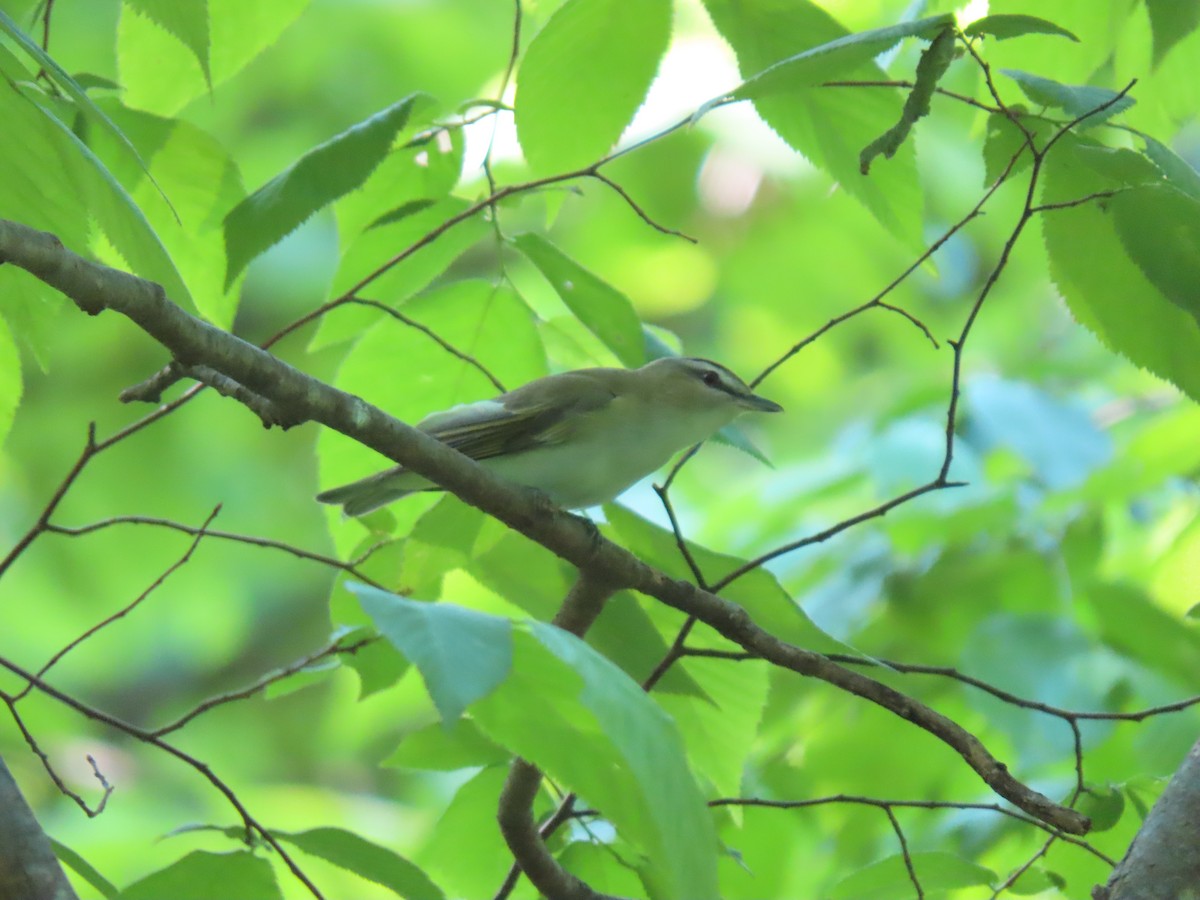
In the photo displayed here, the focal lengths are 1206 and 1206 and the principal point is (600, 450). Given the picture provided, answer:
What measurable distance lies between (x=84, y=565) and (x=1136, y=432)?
517 cm

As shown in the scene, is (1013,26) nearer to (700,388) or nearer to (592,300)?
(592,300)

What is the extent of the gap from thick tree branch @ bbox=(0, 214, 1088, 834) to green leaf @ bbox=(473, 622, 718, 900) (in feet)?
1.55

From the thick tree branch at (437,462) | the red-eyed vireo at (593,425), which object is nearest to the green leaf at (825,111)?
the thick tree branch at (437,462)

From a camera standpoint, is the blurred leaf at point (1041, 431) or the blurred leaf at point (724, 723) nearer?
the blurred leaf at point (724, 723)

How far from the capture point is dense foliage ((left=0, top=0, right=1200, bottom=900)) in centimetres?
148

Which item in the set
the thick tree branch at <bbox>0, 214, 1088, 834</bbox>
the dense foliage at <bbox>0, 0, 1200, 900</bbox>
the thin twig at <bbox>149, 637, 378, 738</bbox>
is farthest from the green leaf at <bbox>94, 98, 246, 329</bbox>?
the thin twig at <bbox>149, 637, 378, 738</bbox>

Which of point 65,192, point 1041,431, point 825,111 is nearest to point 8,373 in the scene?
point 65,192

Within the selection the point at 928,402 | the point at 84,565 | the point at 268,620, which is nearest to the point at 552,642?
the point at 928,402

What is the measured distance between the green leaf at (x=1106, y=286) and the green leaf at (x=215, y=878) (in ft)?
4.30

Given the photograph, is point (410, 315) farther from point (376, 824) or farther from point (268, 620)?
point (268, 620)

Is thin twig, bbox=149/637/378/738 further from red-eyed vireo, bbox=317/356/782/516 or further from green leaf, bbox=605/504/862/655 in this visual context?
red-eyed vireo, bbox=317/356/782/516

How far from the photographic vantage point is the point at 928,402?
11.3ft

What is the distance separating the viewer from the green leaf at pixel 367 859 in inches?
61.7

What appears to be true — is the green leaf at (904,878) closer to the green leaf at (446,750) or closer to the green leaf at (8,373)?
the green leaf at (446,750)
